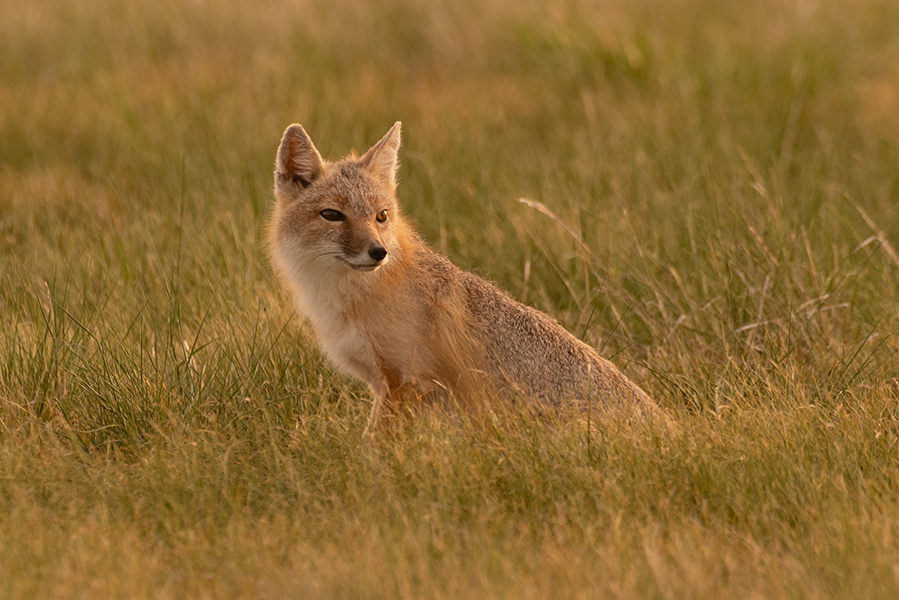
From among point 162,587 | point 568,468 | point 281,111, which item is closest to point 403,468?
point 568,468

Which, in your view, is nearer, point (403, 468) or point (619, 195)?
point (403, 468)

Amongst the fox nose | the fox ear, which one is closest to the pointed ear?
the fox ear

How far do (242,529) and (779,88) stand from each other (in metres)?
7.95

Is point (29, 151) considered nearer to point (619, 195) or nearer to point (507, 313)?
point (619, 195)

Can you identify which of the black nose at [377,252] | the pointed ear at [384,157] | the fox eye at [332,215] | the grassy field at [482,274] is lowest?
the grassy field at [482,274]

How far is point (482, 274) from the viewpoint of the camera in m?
6.96

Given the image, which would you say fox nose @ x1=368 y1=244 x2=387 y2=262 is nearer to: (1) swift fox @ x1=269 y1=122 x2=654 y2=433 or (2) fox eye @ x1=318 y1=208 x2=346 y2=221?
(1) swift fox @ x1=269 y1=122 x2=654 y2=433

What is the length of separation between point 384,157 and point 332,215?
60cm

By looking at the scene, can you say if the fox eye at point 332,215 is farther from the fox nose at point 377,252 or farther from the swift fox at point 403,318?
the fox nose at point 377,252

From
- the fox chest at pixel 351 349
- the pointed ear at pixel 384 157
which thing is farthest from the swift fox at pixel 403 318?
the pointed ear at pixel 384 157

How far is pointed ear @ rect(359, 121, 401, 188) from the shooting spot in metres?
5.39

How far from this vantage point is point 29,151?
923cm

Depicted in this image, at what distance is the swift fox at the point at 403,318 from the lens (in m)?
4.79

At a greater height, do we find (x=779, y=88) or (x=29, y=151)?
(x=779, y=88)
